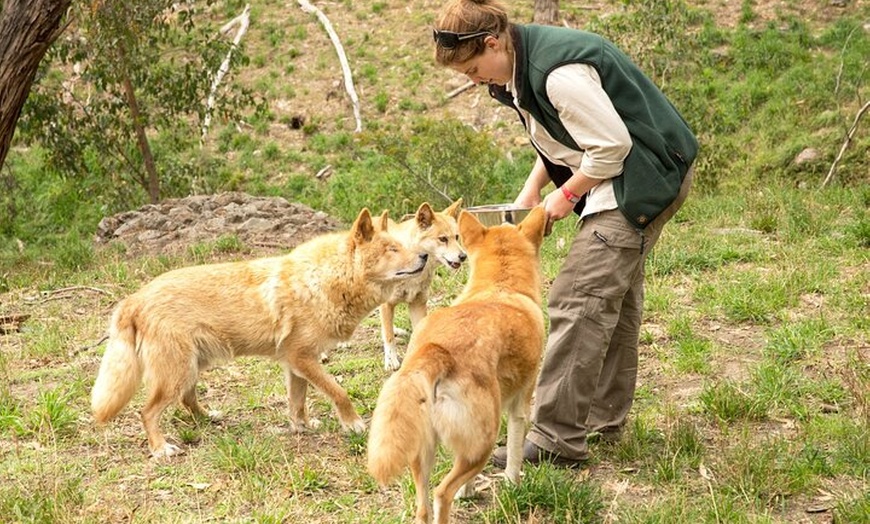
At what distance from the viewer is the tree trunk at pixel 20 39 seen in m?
7.95

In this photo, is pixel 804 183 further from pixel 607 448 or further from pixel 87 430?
pixel 87 430

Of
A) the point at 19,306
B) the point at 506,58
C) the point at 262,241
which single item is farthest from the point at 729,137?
the point at 506,58

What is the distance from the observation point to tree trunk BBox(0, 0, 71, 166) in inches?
313

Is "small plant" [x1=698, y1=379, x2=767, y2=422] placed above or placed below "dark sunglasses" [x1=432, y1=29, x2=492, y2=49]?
below

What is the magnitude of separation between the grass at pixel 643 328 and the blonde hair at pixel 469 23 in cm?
213

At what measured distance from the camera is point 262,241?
12.9m

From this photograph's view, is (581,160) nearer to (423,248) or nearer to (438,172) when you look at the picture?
(423,248)

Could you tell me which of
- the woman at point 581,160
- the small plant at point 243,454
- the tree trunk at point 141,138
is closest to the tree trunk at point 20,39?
the small plant at point 243,454

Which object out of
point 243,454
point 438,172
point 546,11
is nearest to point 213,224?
point 438,172

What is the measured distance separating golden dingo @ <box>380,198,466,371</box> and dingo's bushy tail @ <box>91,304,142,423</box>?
2.19m

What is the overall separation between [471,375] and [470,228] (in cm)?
123

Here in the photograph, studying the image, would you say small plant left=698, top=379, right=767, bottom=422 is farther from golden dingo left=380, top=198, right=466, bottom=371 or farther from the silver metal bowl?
golden dingo left=380, top=198, right=466, bottom=371

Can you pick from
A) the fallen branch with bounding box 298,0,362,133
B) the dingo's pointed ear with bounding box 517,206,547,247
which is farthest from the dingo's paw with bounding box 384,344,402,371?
the fallen branch with bounding box 298,0,362,133

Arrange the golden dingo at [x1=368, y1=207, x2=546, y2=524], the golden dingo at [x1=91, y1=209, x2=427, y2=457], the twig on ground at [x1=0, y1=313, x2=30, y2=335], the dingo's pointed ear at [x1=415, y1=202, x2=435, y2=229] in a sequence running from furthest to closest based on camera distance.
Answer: the twig on ground at [x1=0, y1=313, x2=30, y2=335]
the dingo's pointed ear at [x1=415, y1=202, x2=435, y2=229]
the golden dingo at [x1=91, y1=209, x2=427, y2=457]
the golden dingo at [x1=368, y1=207, x2=546, y2=524]
